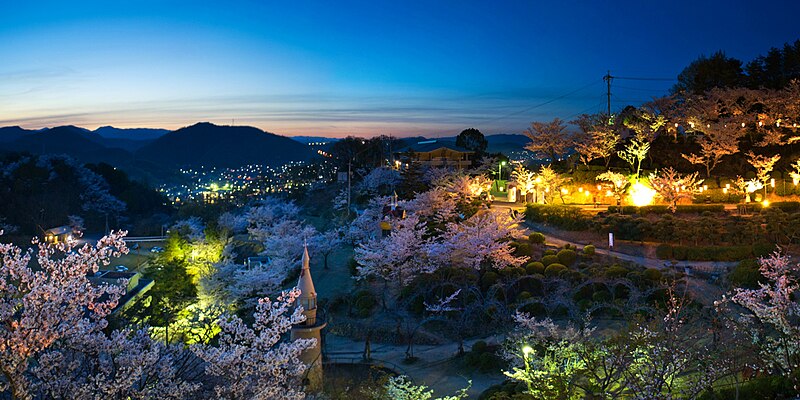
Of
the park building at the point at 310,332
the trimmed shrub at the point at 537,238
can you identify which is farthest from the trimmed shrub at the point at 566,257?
the park building at the point at 310,332

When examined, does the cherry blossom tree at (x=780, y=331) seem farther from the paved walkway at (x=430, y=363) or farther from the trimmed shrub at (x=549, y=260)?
the trimmed shrub at (x=549, y=260)

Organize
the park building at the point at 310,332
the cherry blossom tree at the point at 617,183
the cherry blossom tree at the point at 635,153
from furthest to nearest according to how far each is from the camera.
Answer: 1. the cherry blossom tree at the point at 635,153
2. the cherry blossom tree at the point at 617,183
3. the park building at the point at 310,332

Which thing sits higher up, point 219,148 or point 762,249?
point 219,148

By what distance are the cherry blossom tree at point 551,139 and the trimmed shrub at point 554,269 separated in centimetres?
2041

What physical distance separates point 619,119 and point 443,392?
112 ft

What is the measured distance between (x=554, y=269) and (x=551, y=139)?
69.7 feet

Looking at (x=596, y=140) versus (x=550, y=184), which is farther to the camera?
(x=596, y=140)

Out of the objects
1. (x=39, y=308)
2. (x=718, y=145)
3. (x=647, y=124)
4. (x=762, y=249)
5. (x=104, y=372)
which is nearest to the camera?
(x=39, y=308)

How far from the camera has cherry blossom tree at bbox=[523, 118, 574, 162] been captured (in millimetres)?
42094

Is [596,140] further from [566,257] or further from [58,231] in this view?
[58,231]

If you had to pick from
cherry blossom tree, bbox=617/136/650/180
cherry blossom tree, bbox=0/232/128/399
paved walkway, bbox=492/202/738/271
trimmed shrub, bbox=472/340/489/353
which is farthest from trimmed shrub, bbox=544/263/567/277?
cherry blossom tree, bbox=0/232/128/399

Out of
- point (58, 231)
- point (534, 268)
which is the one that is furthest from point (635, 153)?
point (58, 231)

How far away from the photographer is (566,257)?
2403 centimetres

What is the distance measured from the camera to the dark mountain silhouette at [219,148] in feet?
400
